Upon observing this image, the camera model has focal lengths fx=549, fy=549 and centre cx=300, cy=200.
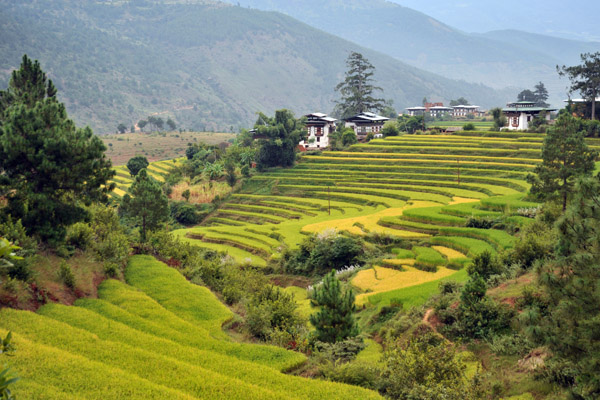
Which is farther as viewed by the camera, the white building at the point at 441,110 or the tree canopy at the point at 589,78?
the white building at the point at 441,110

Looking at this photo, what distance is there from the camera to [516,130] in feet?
269

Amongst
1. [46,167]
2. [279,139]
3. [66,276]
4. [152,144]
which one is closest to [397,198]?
[279,139]

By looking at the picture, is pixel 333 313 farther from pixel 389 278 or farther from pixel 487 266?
pixel 389 278

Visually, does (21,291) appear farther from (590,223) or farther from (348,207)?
(348,207)

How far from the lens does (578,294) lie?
46.3ft

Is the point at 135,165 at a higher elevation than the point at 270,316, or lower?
higher

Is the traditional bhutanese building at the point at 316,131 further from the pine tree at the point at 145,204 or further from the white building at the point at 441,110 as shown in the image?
the white building at the point at 441,110

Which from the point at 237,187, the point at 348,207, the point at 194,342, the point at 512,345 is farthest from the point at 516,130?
the point at 194,342

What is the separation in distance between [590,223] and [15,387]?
14.8 m

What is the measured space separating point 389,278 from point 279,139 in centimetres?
4688

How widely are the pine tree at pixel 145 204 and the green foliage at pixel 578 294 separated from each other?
2613 cm

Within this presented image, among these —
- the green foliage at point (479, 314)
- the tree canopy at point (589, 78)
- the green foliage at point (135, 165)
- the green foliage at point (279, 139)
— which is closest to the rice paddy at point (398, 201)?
the green foliage at point (279, 139)

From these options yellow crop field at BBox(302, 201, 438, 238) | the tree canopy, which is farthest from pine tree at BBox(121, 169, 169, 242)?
the tree canopy

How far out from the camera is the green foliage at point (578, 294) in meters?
13.6
